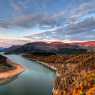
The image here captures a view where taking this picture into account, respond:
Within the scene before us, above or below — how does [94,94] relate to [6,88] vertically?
above

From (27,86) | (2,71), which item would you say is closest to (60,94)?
(27,86)

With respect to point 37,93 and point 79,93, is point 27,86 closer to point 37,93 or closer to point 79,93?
point 37,93

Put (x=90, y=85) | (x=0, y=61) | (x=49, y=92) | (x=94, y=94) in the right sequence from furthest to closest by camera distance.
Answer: (x=0, y=61), (x=49, y=92), (x=90, y=85), (x=94, y=94)

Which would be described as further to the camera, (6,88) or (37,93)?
(6,88)

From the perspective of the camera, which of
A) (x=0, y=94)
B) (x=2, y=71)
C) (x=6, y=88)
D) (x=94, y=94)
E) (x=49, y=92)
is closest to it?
(x=94, y=94)

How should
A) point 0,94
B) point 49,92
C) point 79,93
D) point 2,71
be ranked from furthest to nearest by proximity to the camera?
1. point 2,71
2. point 49,92
3. point 0,94
4. point 79,93

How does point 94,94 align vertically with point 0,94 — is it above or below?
above

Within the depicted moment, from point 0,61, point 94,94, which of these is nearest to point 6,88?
point 94,94

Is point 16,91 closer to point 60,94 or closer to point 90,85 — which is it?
point 60,94

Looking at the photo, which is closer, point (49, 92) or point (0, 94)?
point (0, 94)

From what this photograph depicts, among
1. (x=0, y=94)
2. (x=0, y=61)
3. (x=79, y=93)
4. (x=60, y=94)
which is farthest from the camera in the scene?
(x=0, y=61)
